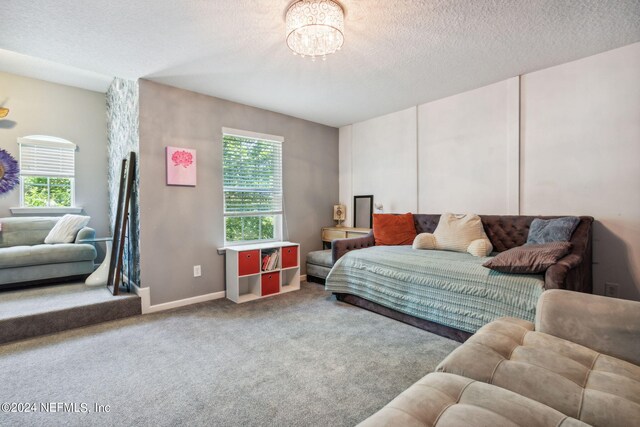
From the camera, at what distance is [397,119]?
13.8ft

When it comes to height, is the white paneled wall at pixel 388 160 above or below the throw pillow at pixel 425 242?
above

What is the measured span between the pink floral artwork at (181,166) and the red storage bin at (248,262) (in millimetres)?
1015

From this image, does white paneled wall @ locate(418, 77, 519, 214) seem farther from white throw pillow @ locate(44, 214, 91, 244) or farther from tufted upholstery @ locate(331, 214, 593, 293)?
white throw pillow @ locate(44, 214, 91, 244)

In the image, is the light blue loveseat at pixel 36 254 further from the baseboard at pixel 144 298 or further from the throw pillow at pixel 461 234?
the throw pillow at pixel 461 234

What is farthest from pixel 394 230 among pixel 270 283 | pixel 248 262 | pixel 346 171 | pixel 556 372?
pixel 556 372

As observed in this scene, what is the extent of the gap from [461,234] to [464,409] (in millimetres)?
2474

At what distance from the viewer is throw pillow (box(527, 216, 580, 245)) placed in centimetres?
246

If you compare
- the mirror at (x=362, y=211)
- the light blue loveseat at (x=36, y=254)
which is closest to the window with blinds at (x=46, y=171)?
the light blue loveseat at (x=36, y=254)

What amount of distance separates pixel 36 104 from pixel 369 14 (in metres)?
4.53

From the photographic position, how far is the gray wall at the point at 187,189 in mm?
3152

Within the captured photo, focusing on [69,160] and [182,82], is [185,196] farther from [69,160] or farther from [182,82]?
[69,160]

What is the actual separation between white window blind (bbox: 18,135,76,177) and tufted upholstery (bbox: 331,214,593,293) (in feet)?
12.8

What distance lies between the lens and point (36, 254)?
3.42 m

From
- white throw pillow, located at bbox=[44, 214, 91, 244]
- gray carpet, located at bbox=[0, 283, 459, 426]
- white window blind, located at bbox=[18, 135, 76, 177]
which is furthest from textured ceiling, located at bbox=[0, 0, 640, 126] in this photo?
gray carpet, located at bbox=[0, 283, 459, 426]
